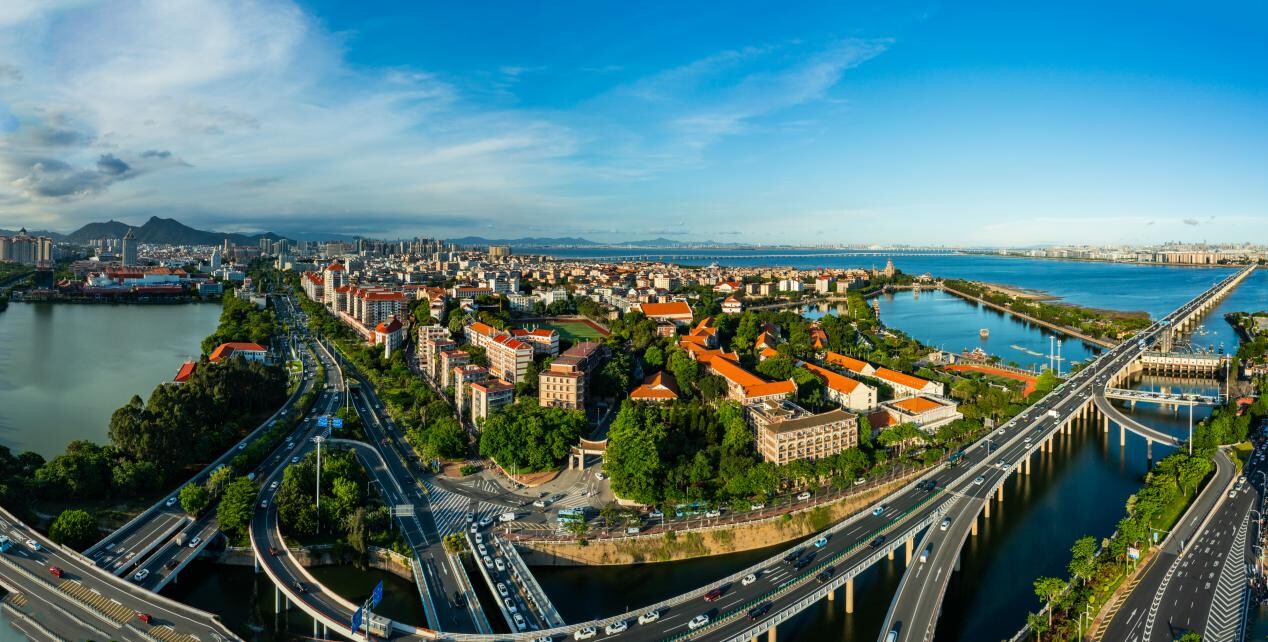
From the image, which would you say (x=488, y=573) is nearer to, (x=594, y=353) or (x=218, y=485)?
(x=218, y=485)

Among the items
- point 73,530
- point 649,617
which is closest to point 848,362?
point 649,617

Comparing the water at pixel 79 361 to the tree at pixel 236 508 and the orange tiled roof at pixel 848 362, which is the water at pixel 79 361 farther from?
the orange tiled roof at pixel 848 362

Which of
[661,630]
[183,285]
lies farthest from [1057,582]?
[183,285]

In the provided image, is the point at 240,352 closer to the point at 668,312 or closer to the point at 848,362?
the point at 668,312

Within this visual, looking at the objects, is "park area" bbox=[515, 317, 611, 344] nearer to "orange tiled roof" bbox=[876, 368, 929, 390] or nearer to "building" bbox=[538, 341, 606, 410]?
"building" bbox=[538, 341, 606, 410]

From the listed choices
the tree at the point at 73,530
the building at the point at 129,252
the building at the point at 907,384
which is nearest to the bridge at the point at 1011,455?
the building at the point at 907,384
